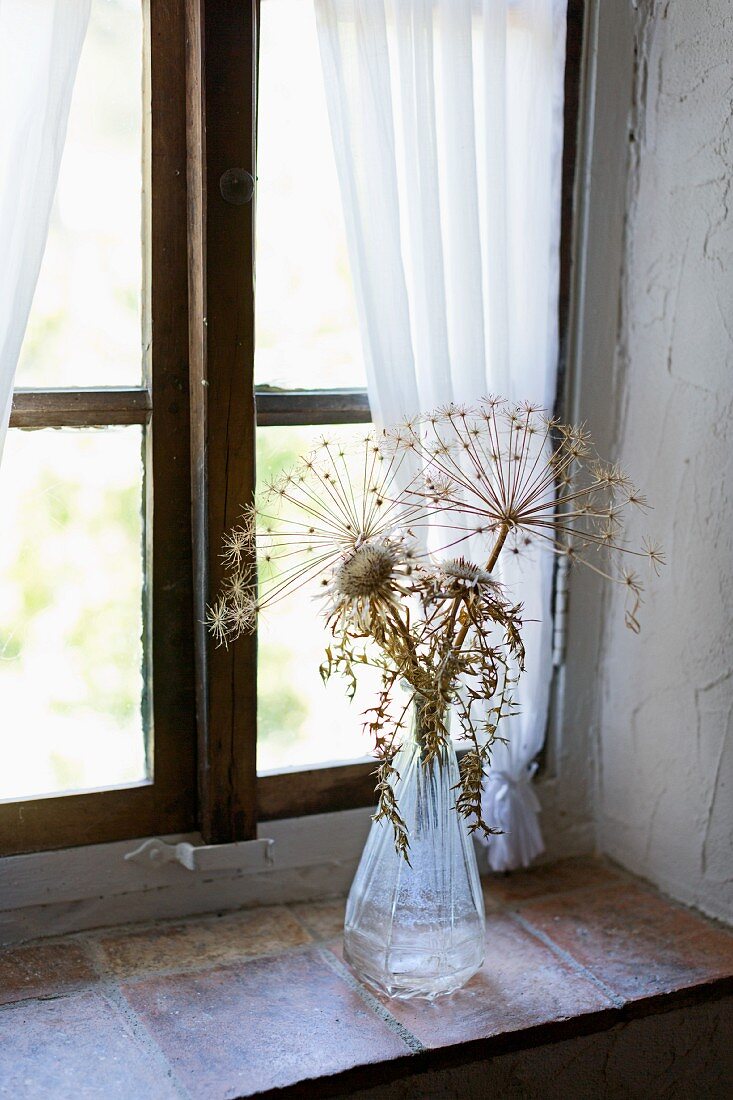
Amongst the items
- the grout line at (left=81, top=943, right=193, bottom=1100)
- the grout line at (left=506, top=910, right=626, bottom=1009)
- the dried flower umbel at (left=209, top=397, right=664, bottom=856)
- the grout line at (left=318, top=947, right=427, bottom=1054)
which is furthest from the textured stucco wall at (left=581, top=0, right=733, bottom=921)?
the grout line at (left=81, top=943, right=193, bottom=1100)

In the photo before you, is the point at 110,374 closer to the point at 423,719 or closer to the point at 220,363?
the point at 220,363

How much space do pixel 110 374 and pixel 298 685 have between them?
0.54 meters

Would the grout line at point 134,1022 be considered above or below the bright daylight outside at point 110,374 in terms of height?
below

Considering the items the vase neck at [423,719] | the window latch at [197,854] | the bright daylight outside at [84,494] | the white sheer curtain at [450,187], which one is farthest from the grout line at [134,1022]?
the white sheer curtain at [450,187]

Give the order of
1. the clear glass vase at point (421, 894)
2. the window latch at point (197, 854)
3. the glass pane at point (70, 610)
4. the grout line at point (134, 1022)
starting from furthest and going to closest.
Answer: the window latch at point (197, 854) → the glass pane at point (70, 610) → the clear glass vase at point (421, 894) → the grout line at point (134, 1022)

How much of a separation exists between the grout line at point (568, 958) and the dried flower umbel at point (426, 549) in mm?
223

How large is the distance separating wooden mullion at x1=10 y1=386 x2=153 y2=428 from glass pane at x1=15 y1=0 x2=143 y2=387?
0.02 metres

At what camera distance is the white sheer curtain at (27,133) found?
1296mm

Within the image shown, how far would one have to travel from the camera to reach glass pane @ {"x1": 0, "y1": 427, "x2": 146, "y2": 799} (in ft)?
4.92

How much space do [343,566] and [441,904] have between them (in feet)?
1.52

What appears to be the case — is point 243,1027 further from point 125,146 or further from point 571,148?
point 571,148

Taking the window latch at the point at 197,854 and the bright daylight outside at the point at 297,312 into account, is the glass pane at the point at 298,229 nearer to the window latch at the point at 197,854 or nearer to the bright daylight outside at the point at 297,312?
the bright daylight outside at the point at 297,312

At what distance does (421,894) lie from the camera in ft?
4.58

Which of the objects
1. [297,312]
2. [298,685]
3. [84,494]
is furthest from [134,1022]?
[297,312]
